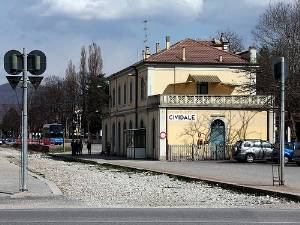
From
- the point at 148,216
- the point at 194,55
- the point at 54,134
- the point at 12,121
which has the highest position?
Answer: the point at 194,55

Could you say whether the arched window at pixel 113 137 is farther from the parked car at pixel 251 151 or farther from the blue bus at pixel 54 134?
the parked car at pixel 251 151

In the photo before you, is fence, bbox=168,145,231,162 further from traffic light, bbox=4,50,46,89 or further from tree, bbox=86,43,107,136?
tree, bbox=86,43,107,136

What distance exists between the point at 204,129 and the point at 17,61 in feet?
128

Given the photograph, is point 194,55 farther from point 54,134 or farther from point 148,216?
point 148,216

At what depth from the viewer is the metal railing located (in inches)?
2176

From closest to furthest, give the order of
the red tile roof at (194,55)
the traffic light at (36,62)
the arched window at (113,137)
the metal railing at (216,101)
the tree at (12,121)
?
the traffic light at (36,62), the metal railing at (216,101), the red tile roof at (194,55), the arched window at (113,137), the tree at (12,121)

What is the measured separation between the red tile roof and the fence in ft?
31.3

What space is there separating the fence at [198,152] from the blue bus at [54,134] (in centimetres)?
4584

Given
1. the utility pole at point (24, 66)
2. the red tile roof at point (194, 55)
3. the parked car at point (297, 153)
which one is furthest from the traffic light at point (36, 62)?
the red tile roof at point (194, 55)

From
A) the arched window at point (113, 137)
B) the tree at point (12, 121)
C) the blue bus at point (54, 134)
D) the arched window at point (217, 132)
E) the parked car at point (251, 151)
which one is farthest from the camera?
the tree at point (12, 121)

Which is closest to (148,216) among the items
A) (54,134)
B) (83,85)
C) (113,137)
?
(113,137)

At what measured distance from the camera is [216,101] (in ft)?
185

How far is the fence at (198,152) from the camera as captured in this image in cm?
5475

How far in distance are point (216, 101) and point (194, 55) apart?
27.3ft
